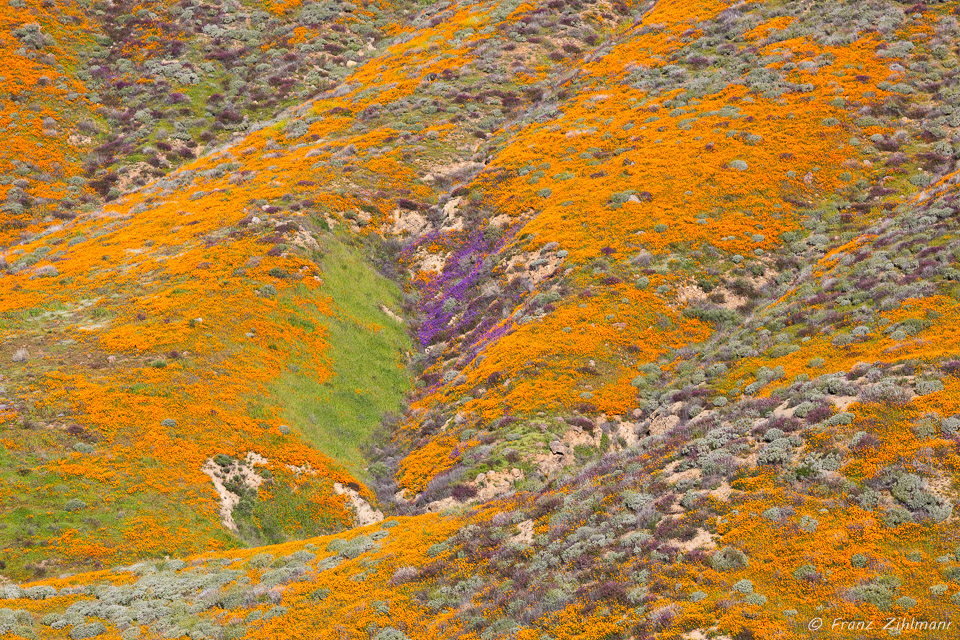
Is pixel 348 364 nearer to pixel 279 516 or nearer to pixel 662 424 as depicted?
pixel 279 516

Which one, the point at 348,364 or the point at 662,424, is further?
the point at 348,364

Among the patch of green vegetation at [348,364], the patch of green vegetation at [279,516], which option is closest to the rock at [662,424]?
the patch of green vegetation at [348,364]

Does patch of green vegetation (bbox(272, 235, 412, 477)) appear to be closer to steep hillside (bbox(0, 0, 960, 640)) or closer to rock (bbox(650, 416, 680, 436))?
steep hillside (bbox(0, 0, 960, 640))

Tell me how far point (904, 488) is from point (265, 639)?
17.5 m

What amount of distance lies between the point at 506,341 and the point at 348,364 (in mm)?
8743

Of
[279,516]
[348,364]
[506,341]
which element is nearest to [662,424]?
[506,341]

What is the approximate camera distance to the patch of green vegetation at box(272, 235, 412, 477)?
3384 cm

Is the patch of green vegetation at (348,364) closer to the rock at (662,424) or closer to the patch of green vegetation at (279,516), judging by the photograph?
the patch of green vegetation at (279,516)

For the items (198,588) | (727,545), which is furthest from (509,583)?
(198,588)

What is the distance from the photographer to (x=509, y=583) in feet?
65.5

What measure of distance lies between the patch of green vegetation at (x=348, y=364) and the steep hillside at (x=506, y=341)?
22 centimetres

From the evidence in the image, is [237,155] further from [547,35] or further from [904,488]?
[904,488]

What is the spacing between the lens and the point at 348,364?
38062 mm

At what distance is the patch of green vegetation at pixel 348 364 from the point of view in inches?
1332
